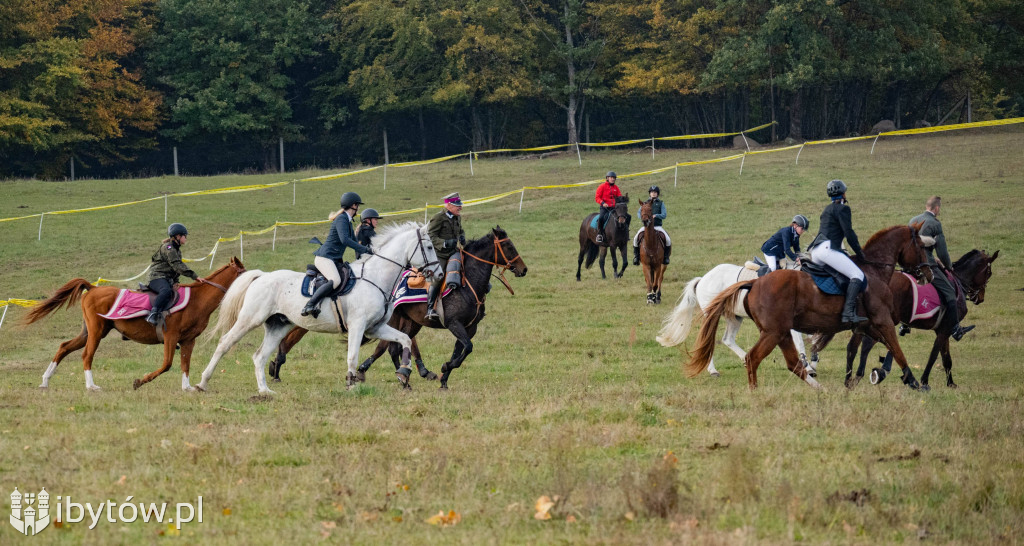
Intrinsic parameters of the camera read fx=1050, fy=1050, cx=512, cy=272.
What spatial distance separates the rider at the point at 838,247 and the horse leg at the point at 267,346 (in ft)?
23.5

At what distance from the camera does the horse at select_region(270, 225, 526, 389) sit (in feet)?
47.8

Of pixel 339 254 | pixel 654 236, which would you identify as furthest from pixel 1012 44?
pixel 339 254

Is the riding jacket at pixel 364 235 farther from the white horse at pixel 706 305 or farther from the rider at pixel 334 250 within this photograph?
the white horse at pixel 706 305

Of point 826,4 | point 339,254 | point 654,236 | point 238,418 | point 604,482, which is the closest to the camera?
point 604,482

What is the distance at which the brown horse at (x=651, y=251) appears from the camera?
23.1 m

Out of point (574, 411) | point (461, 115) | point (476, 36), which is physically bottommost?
point (574, 411)

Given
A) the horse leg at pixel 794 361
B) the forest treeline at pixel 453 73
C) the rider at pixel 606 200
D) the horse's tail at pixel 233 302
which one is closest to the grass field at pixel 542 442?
the horse leg at pixel 794 361

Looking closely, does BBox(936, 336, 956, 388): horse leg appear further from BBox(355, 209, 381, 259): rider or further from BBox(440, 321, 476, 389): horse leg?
BBox(355, 209, 381, 259): rider

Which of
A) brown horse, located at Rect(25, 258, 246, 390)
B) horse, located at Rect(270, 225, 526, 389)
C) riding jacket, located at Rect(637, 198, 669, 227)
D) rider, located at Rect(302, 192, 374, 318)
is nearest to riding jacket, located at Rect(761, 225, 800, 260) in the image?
horse, located at Rect(270, 225, 526, 389)

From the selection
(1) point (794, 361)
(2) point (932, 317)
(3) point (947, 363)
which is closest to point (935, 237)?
(2) point (932, 317)

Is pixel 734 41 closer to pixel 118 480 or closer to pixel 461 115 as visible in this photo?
pixel 461 115

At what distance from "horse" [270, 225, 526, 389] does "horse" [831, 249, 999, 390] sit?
4.88 meters

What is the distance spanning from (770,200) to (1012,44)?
3355cm

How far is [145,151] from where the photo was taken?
6300 centimetres
